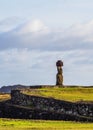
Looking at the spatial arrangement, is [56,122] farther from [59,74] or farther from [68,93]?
[59,74]

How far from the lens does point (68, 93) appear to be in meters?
66.7

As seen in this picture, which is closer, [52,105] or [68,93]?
[52,105]

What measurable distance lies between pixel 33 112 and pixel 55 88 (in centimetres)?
727

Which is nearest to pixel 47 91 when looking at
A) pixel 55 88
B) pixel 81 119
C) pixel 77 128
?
pixel 55 88

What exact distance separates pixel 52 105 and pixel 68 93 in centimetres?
479

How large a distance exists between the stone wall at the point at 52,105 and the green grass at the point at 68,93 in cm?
79

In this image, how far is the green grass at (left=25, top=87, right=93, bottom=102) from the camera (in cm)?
6225

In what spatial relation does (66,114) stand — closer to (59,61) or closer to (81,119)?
(81,119)

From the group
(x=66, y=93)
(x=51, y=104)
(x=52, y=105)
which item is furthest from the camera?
(x=66, y=93)

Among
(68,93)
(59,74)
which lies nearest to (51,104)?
(68,93)

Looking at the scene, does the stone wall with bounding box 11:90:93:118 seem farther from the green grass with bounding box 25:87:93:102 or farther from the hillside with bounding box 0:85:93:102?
the green grass with bounding box 25:87:93:102

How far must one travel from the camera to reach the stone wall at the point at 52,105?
5978 centimetres

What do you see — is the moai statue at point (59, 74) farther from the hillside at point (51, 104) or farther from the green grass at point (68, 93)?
the green grass at point (68, 93)

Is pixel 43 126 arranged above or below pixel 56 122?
below
